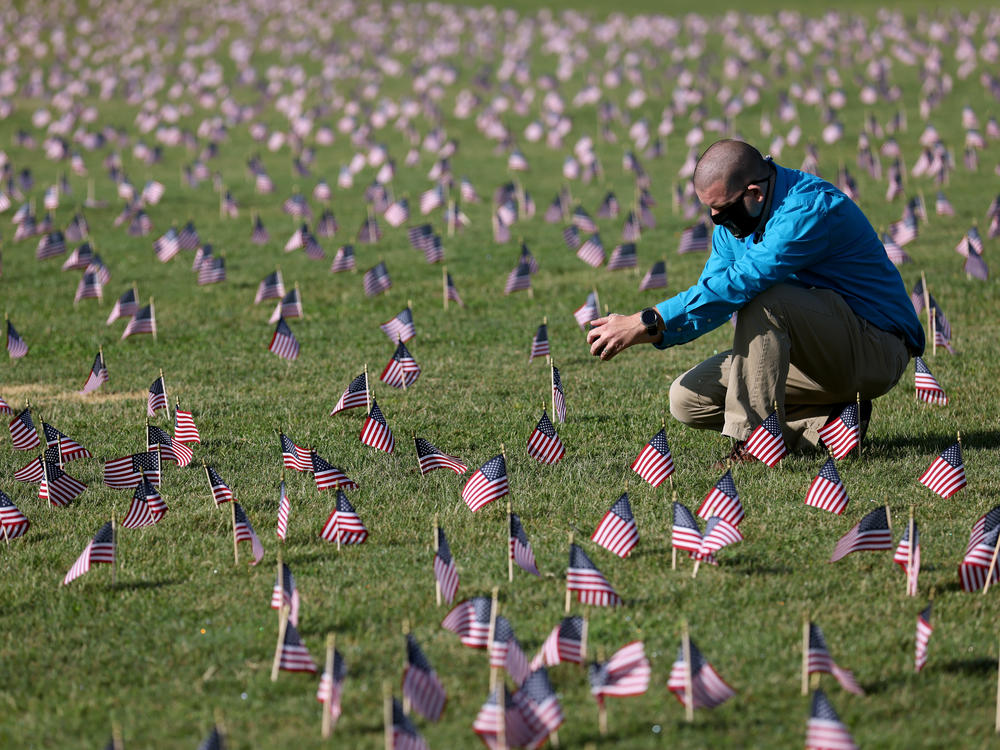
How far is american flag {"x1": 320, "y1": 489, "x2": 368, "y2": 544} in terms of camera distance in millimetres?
5906

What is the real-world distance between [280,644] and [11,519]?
205 cm

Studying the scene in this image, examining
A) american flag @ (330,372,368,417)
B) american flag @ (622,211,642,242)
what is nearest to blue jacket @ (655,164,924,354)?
american flag @ (330,372,368,417)

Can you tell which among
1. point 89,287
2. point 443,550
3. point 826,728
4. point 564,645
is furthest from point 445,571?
point 89,287

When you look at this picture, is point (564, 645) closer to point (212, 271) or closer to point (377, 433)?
point (377, 433)

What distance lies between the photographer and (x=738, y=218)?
661 centimetres

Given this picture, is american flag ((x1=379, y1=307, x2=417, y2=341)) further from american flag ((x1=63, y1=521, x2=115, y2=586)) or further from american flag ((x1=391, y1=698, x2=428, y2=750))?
american flag ((x1=391, y1=698, x2=428, y2=750))

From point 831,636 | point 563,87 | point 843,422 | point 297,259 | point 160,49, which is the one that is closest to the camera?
point 831,636

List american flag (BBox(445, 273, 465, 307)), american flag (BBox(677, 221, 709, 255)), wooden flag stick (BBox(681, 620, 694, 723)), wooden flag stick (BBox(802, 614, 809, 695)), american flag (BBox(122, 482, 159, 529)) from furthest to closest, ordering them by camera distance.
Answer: american flag (BBox(677, 221, 709, 255)), american flag (BBox(445, 273, 465, 307)), american flag (BBox(122, 482, 159, 529)), wooden flag stick (BBox(802, 614, 809, 695)), wooden flag stick (BBox(681, 620, 694, 723))

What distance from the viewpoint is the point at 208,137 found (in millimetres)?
23641

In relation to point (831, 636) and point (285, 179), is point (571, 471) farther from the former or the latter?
point (285, 179)

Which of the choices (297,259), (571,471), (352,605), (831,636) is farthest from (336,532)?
(297,259)

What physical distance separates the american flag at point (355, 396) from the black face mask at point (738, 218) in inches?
96.5

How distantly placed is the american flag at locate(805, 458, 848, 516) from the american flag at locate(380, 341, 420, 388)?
3.13m

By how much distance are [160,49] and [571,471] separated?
30482mm
